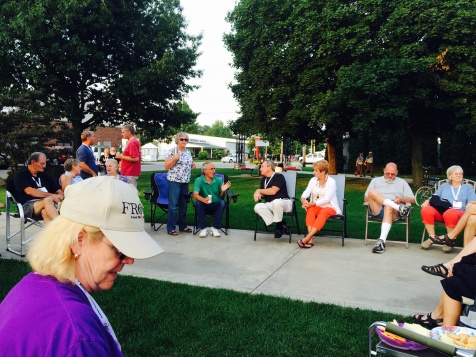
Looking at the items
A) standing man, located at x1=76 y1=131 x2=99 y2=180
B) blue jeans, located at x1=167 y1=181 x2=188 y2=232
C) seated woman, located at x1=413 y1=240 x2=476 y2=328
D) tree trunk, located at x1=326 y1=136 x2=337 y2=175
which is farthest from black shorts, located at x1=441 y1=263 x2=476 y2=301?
tree trunk, located at x1=326 y1=136 x2=337 y2=175

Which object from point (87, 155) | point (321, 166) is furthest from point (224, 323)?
point (87, 155)

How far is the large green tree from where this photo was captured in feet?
52.7

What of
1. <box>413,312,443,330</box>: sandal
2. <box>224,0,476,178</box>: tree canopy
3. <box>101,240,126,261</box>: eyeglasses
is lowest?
<box>413,312,443,330</box>: sandal

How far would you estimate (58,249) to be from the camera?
3.79ft

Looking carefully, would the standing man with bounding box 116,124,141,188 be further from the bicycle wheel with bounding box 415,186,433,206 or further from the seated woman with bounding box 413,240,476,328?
the bicycle wheel with bounding box 415,186,433,206

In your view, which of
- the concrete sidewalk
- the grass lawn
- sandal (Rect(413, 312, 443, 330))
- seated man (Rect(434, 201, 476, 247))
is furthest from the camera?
seated man (Rect(434, 201, 476, 247))

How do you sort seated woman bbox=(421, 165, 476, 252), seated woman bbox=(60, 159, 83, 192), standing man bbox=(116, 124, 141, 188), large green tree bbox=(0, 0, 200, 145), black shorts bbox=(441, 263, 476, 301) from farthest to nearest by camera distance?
large green tree bbox=(0, 0, 200, 145), standing man bbox=(116, 124, 141, 188), seated woman bbox=(60, 159, 83, 192), seated woman bbox=(421, 165, 476, 252), black shorts bbox=(441, 263, 476, 301)

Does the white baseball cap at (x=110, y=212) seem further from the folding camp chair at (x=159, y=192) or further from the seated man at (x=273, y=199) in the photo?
the folding camp chair at (x=159, y=192)

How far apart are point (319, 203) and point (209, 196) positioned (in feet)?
6.30

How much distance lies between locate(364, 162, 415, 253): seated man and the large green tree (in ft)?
44.0

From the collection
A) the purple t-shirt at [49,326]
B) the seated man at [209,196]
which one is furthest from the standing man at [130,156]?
the purple t-shirt at [49,326]

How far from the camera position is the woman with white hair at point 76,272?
946mm

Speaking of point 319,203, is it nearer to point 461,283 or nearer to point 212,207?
point 212,207

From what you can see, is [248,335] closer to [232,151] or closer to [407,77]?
[407,77]
